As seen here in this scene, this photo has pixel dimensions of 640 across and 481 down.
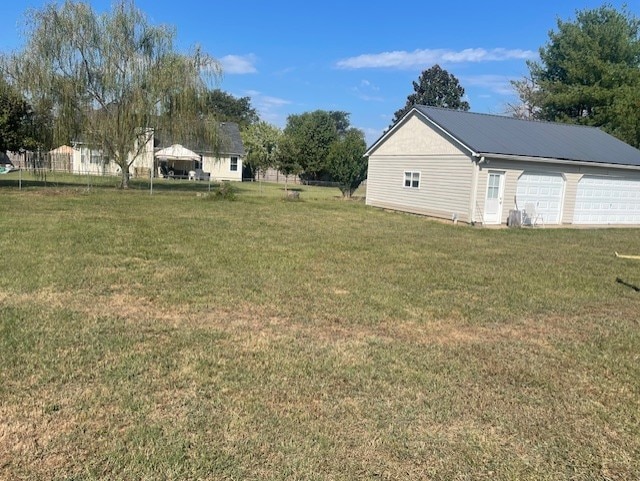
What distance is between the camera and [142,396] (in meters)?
3.19

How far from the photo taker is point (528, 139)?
18344 mm

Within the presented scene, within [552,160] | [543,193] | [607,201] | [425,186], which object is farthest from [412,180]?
[607,201]

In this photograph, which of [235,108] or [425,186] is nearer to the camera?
[425,186]

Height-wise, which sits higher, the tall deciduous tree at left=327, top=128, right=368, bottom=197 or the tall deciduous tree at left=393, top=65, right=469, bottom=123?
the tall deciduous tree at left=393, top=65, right=469, bottom=123

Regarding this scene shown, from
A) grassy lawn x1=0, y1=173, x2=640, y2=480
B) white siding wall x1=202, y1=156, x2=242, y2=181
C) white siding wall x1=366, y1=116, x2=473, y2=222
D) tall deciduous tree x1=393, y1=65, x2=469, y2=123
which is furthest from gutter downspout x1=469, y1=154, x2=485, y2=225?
tall deciduous tree x1=393, y1=65, x2=469, y2=123

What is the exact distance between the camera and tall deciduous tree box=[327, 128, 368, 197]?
1013 inches

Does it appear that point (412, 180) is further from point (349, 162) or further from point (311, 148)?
point (311, 148)

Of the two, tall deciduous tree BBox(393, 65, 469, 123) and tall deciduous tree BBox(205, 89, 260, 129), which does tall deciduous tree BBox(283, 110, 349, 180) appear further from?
tall deciduous tree BBox(205, 89, 260, 129)

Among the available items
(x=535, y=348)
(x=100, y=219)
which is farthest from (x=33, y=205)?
(x=535, y=348)

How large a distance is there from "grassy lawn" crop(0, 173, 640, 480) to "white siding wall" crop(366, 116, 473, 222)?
8923 mm

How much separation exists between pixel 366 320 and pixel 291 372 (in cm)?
155

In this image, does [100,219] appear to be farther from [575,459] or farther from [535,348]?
[575,459]

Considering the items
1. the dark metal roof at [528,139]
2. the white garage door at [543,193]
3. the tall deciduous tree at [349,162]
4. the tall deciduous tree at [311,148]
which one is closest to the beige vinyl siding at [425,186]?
the dark metal roof at [528,139]

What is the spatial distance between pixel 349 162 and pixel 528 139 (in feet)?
32.2
